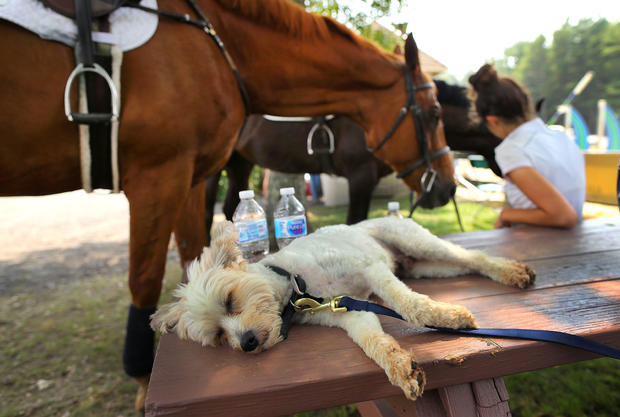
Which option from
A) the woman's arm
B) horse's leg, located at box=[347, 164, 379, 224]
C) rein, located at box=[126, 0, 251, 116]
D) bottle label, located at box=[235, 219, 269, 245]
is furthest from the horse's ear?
bottle label, located at box=[235, 219, 269, 245]

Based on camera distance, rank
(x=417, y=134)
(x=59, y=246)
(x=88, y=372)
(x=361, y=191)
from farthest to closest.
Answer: (x=59, y=246)
(x=361, y=191)
(x=88, y=372)
(x=417, y=134)

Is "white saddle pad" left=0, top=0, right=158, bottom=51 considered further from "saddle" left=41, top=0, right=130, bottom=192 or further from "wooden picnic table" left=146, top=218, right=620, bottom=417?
"wooden picnic table" left=146, top=218, right=620, bottom=417

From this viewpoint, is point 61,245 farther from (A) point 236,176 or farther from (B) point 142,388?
(B) point 142,388

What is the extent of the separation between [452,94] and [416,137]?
7.48 ft

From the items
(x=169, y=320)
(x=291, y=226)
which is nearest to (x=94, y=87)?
(x=169, y=320)

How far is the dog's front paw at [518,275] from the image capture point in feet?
6.01

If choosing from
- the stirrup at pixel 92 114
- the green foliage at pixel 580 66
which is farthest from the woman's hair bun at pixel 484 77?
the green foliage at pixel 580 66

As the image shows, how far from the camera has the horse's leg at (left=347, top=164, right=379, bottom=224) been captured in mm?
4262

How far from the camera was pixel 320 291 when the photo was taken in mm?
1747

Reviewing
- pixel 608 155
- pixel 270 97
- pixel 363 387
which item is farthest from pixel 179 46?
pixel 608 155

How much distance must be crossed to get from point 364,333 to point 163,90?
5.04 ft

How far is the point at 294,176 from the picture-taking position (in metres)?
6.00

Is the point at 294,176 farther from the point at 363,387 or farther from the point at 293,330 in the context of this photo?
the point at 363,387

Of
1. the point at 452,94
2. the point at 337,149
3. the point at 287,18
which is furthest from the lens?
the point at 452,94
